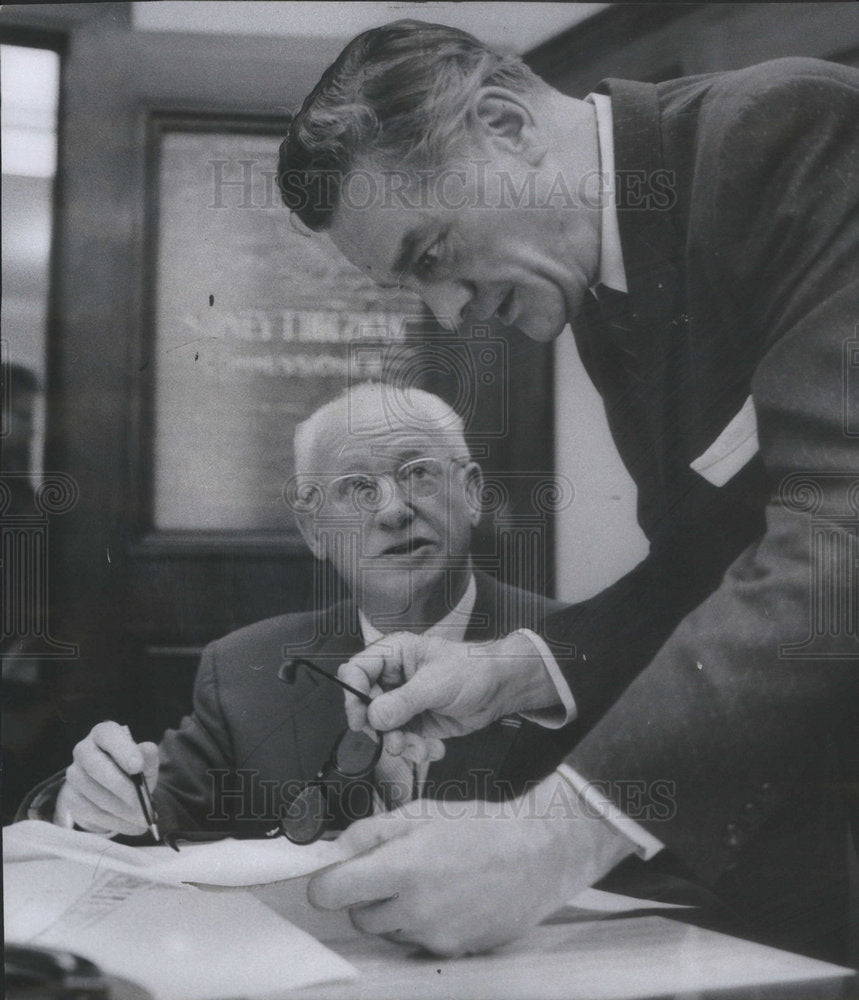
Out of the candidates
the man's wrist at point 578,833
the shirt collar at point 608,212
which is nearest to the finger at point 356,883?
the man's wrist at point 578,833

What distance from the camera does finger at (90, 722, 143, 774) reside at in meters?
1.74

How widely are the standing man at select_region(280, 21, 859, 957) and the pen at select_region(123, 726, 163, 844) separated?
1.00 ft

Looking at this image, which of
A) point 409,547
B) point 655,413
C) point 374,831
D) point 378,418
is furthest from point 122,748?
point 655,413

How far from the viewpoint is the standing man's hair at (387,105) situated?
169 cm

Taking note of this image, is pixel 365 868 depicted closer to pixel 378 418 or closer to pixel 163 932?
pixel 163 932

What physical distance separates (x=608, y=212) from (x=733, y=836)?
105 centimetres

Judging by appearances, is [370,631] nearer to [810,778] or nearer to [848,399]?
[810,778]

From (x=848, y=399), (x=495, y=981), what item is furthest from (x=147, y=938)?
(x=848, y=399)

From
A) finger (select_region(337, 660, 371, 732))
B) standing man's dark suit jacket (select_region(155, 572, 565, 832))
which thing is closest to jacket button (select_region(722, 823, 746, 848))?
standing man's dark suit jacket (select_region(155, 572, 565, 832))

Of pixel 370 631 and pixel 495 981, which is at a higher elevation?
pixel 370 631

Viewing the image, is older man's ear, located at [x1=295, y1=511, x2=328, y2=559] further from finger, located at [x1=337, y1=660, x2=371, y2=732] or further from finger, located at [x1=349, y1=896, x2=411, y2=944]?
finger, located at [x1=349, y1=896, x2=411, y2=944]

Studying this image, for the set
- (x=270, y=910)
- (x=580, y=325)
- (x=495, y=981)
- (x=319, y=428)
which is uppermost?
(x=580, y=325)

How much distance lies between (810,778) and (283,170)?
1334 mm

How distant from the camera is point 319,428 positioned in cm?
173
